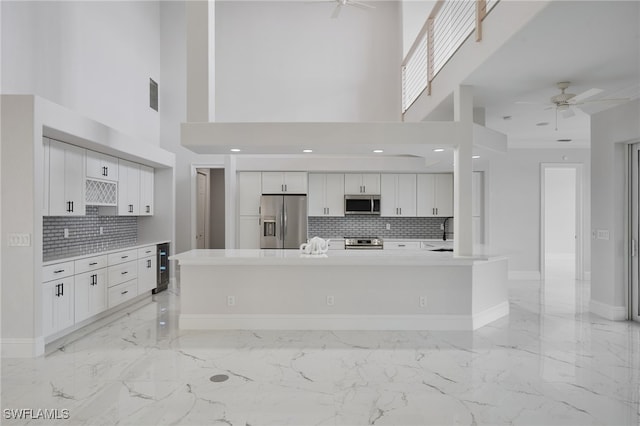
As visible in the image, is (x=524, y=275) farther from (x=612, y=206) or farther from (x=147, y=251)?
(x=147, y=251)

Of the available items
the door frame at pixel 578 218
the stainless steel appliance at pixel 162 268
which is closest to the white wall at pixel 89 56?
the stainless steel appliance at pixel 162 268

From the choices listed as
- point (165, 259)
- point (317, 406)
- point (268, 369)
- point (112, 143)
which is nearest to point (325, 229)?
point (165, 259)

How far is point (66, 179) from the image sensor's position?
4.35 meters

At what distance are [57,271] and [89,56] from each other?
3350 millimetres

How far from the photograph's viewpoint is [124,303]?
17.8 feet

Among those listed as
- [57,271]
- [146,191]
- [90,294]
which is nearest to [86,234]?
→ [90,294]

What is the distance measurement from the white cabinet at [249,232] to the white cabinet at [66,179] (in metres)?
3.10

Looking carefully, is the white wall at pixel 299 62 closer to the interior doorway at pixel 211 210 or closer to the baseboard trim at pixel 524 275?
the interior doorway at pixel 211 210

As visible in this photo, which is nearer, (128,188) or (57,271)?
(57,271)

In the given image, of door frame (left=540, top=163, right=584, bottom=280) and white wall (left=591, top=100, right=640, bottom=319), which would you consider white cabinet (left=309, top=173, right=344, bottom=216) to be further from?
white wall (left=591, top=100, right=640, bottom=319)

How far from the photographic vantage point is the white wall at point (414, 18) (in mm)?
7255

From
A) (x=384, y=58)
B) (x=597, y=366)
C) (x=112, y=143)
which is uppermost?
(x=384, y=58)

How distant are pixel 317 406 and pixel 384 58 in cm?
725

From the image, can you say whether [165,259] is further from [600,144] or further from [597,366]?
[600,144]
